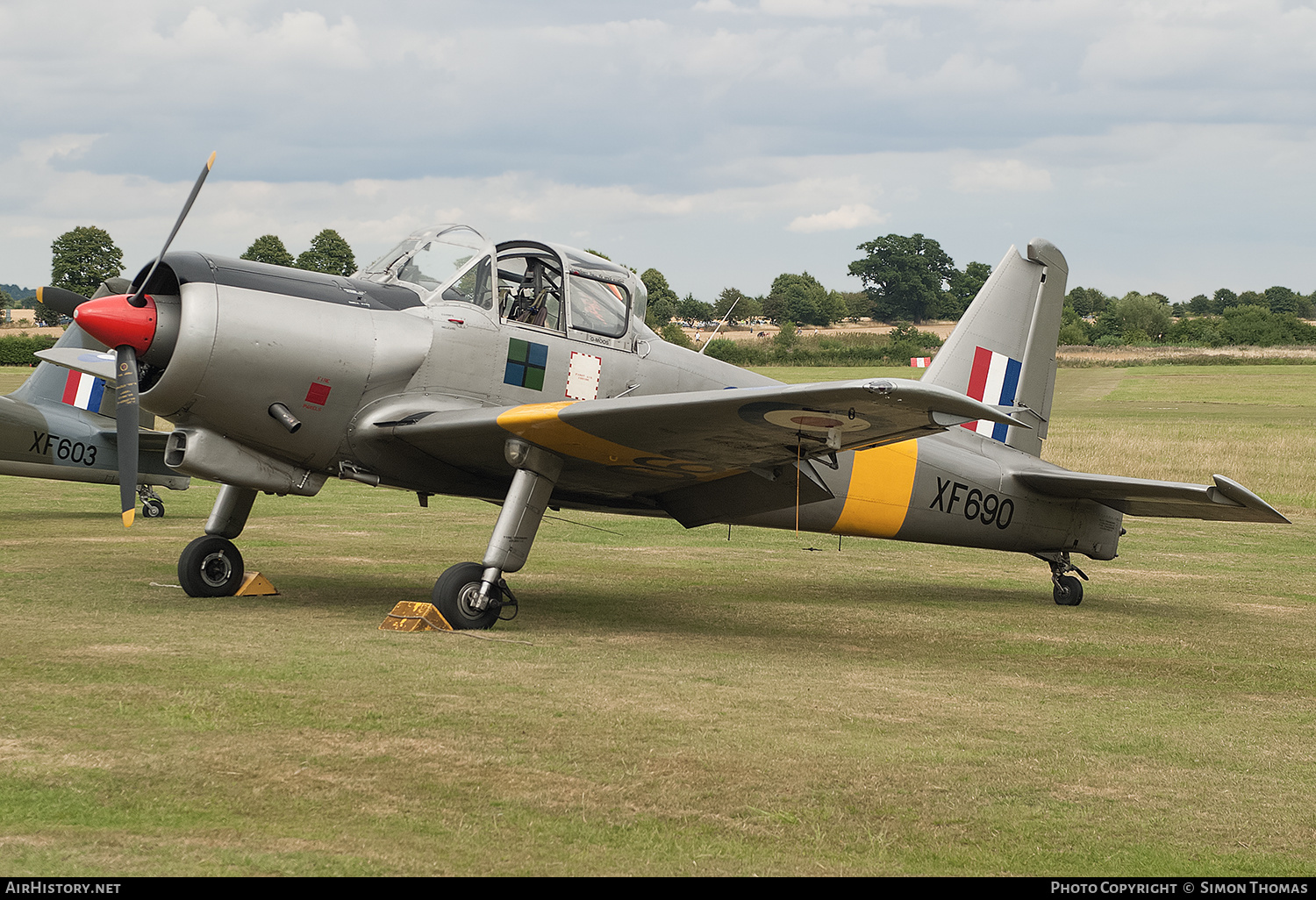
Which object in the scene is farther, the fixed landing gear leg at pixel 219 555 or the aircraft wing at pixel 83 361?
the aircraft wing at pixel 83 361

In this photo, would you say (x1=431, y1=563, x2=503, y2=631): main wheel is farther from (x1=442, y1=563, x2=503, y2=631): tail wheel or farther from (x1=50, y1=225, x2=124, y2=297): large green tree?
(x1=50, y1=225, x2=124, y2=297): large green tree

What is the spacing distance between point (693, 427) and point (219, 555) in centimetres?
455

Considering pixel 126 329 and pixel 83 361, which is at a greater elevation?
pixel 126 329

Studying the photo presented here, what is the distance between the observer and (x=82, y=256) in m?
78.9

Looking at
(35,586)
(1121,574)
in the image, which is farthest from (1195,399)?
(35,586)

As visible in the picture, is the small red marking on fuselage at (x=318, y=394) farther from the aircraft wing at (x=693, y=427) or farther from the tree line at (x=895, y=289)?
the tree line at (x=895, y=289)

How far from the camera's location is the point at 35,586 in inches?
404

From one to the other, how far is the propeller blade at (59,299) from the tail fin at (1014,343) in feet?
27.0

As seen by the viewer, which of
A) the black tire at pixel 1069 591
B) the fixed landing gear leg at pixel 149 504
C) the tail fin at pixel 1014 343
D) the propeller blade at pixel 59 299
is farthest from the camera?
the fixed landing gear leg at pixel 149 504

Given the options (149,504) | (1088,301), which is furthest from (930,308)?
(149,504)

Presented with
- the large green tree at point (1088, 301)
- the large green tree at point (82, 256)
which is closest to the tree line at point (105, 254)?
the large green tree at point (82, 256)

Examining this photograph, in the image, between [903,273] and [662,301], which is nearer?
[662,301]

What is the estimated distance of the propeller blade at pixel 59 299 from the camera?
10492mm

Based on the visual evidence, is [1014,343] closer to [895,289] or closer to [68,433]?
[68,433]
